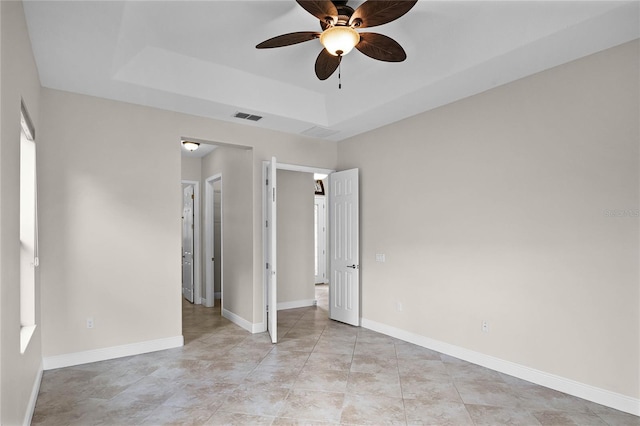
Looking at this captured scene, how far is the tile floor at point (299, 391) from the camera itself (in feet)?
8.95

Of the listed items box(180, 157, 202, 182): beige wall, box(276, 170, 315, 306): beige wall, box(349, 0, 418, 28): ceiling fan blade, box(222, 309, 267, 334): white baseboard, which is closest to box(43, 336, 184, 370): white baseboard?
box(222, 309, 267, 334): white baseboard

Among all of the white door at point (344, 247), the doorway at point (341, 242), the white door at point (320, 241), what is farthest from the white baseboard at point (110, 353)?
the white door at point (320, 241)

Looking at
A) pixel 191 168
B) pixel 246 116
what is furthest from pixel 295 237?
pixel 246 116

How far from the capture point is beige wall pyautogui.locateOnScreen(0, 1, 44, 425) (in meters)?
1.85

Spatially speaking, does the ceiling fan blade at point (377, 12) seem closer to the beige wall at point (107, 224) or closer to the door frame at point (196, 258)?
the beige wall at point (107, 224)

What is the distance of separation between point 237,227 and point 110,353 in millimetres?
2224

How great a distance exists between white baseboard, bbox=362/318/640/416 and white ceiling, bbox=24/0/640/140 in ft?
8.65

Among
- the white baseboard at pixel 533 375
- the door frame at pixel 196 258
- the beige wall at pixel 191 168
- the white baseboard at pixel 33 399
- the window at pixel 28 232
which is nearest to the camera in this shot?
the white baseboard at pixel 33 399

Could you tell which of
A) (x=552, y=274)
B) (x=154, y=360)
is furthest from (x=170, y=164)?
(x=552, y=274)

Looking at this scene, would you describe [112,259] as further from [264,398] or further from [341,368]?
[341,368]

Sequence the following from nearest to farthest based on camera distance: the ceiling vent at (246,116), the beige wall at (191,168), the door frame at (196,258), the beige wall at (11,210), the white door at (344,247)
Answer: the beige wall at (11,210)
the ceiling vent at (246,116)
the white door at (344,247)
the door frame at (196,258)
the beige wall at (191,168)

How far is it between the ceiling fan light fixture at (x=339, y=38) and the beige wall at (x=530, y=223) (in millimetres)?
1820

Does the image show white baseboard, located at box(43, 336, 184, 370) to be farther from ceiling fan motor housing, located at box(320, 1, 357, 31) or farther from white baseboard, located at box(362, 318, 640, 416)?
ceiling fan motor housing, located at box(320, 1, 357, 31)

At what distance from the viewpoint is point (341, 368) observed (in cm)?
370
